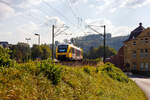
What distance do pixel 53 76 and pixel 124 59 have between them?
158 feet

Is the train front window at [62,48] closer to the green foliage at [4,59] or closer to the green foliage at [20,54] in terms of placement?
the green foliage at [20,54]

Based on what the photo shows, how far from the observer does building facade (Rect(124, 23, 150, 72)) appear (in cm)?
4631

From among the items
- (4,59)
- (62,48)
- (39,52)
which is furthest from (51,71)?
(39,52)

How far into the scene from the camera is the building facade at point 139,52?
46.3 m

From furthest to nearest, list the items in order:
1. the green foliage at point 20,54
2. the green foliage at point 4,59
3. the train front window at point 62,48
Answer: the train front window at point 62,48 < the green foliage at point 20,54 < the green foliage at point 4,59

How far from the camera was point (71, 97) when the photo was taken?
6.93 m

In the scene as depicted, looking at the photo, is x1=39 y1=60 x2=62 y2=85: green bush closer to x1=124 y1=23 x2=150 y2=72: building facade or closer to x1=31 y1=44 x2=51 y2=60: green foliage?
x1=124 y1=23 x2=150 y2=72: building facade

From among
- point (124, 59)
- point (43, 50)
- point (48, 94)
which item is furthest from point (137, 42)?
point (43, 50)

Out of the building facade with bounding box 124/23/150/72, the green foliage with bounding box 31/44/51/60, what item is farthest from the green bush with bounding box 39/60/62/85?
the green foliage with bounding box 31/44/51/60

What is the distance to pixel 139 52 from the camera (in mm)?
47281

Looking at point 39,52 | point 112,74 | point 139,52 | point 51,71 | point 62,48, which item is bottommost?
point 112,74

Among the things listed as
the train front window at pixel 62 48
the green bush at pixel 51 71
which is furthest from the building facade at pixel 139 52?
the green bush at pixel 51 71

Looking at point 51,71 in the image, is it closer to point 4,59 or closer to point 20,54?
point 4,59

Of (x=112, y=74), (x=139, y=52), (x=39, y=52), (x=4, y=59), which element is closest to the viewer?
(x=4, y=59)
